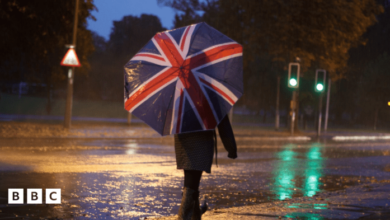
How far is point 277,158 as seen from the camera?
1606 cm

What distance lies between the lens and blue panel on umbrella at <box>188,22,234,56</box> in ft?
16.5

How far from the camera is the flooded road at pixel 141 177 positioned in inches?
286

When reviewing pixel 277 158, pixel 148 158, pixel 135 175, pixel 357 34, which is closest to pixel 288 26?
pixel 357 34

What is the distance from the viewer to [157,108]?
5.02 metres

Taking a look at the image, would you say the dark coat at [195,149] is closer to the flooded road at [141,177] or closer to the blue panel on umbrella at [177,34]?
the blue panel on umbrella at [177,34]

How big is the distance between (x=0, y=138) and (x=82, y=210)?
37.4ft

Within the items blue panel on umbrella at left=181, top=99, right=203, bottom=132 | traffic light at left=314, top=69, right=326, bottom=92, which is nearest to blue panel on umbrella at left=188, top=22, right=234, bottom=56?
blue panel on umbrella at left=181, top=99, right=203, bottom=132

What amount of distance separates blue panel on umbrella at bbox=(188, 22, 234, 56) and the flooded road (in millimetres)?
2612

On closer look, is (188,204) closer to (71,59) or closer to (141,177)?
(141,177)

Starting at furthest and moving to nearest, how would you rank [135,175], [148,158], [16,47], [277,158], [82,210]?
[16,47], [277,158], [148,158], [135,175], [82,210]

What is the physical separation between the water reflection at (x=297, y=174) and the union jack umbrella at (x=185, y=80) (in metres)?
4.25

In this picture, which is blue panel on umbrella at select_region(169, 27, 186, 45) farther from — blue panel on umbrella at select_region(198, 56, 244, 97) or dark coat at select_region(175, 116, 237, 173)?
dark coat at select_region(175, 116, 237, 173)

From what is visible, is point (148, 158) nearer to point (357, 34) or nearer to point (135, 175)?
point (135, 175)

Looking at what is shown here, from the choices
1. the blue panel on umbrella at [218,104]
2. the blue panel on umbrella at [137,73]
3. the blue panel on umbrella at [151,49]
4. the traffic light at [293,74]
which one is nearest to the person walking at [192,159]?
the blue panel on umbrella at [218,104]
